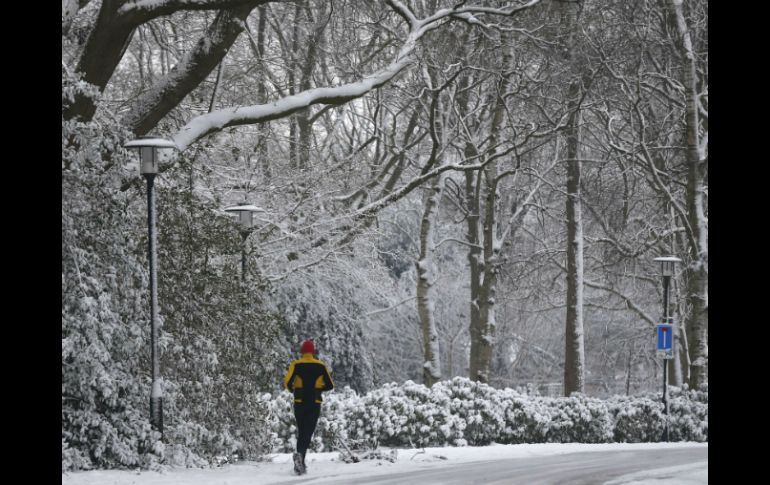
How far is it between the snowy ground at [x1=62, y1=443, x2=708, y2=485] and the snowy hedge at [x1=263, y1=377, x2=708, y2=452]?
0.81 m

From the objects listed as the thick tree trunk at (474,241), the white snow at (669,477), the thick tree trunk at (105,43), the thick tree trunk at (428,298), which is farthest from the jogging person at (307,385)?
the thick tree trunk at (474,241)

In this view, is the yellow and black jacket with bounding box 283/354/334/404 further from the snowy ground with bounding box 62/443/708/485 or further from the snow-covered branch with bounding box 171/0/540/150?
the snow-covered branch with bounding box 171/0/540/150

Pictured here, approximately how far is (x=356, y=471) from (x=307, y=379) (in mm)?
1731

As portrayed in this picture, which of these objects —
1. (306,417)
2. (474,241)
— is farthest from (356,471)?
(474,241)

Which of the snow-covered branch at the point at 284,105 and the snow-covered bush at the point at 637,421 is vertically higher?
the snow-covered branch at the point at 284,105

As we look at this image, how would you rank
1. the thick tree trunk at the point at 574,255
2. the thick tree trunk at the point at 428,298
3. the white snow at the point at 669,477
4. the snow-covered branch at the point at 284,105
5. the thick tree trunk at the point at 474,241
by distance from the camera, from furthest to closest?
the thick tree trunk at the point at 474,241
the thick tree trunk at the point at 428,298
the thick tree trunk at the point at 574,255
the snow-covered branch at the point at 284,105
the white snow at the point at 669,477

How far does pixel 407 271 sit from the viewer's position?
35250 mm

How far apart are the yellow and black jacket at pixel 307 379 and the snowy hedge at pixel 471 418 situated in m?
3.92

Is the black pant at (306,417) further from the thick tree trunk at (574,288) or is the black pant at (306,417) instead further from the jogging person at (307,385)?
the thick tree trunk at (574,288)

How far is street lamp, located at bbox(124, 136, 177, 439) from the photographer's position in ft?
37.7

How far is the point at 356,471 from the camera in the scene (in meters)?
12.5

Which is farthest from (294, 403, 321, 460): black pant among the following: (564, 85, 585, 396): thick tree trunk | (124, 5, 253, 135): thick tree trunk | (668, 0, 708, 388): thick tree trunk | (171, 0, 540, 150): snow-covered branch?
(564, 85, 585, 396): thick tree trunk

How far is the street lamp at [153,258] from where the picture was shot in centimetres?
1150
